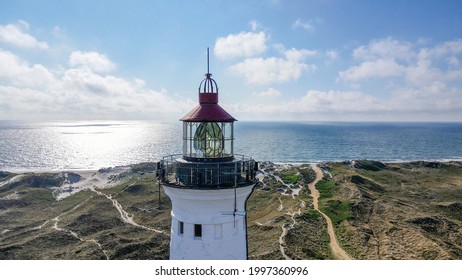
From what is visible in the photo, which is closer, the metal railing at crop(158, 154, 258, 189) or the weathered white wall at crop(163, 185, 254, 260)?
the metal railing at crop(158, 154, 258, 189)

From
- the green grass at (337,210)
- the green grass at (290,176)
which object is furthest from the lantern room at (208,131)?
the green grass at (290,176)

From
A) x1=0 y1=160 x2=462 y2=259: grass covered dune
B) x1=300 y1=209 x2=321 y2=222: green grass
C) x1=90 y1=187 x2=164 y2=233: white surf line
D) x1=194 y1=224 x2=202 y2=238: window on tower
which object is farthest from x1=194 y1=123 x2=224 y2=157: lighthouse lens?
x1=300 y1=209 x2=321 y2=222: green grass

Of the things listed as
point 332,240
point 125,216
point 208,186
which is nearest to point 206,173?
point 208,186

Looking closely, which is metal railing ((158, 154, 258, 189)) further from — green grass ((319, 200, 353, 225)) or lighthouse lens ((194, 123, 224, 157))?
green grass ((319, 200, 353, 225))

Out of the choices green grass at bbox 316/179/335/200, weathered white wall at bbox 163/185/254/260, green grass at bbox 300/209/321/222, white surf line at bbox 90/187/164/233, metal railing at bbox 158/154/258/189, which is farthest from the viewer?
green grass at bbox 316/179/335/200

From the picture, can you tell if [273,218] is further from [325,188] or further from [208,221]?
[208,221]

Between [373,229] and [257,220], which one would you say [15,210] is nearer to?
[257,220]
